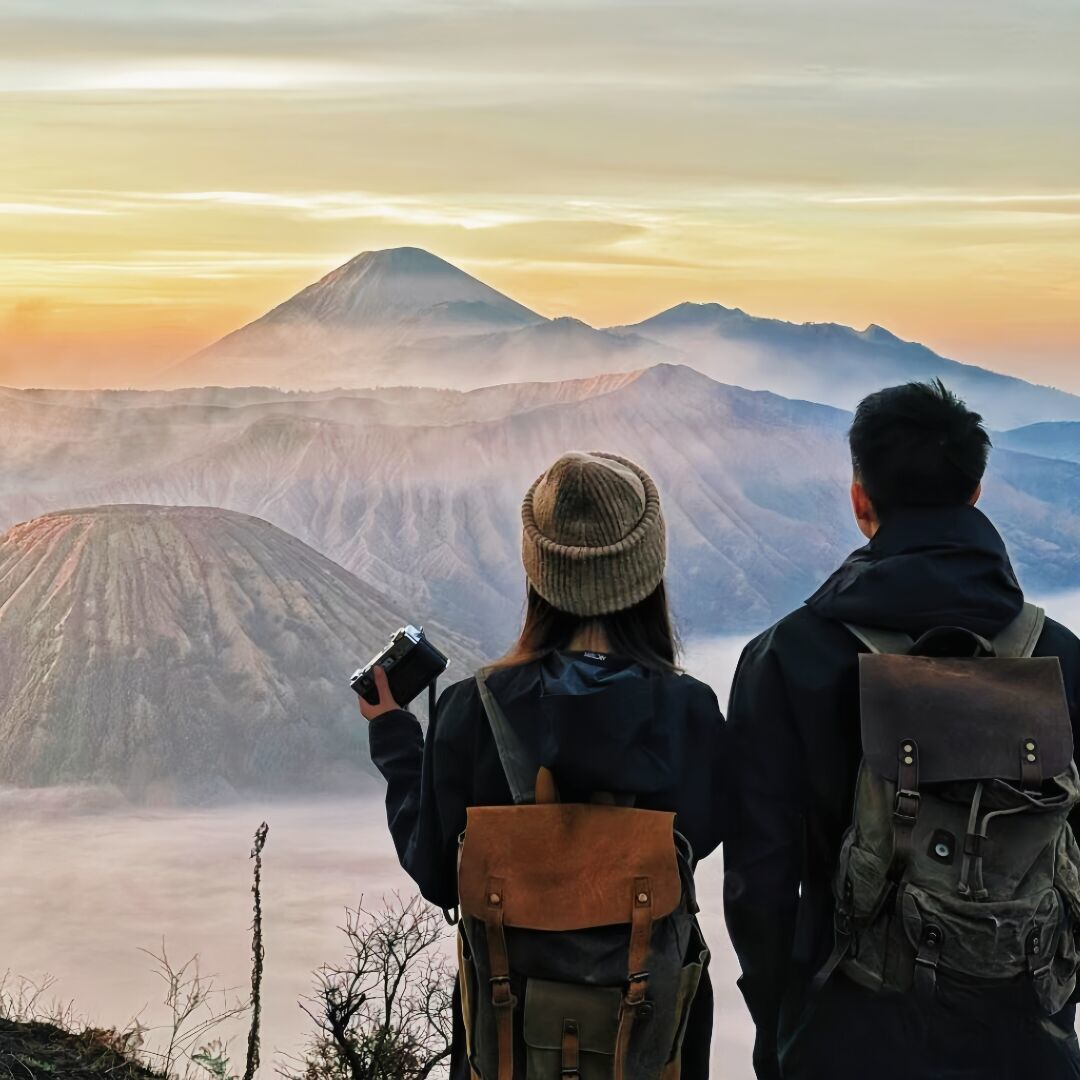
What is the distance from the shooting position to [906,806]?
2.94m

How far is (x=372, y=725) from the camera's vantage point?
3361mm

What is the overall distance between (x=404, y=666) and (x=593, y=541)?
1.87 feet

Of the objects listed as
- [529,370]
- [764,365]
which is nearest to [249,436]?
[529,370]

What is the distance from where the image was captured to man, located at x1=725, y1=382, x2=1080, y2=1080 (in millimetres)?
3002

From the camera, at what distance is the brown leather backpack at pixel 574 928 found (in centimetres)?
294

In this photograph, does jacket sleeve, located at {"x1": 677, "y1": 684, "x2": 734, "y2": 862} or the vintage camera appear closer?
jacket sleeve, located at {"x1": 677, "y1": 684, "x2": 734, "y2": 862}

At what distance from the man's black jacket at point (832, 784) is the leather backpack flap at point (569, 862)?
23cm

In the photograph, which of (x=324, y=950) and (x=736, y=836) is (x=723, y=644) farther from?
(x=736, y=836)

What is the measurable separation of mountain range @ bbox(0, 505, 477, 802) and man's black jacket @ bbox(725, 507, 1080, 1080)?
2562 inches

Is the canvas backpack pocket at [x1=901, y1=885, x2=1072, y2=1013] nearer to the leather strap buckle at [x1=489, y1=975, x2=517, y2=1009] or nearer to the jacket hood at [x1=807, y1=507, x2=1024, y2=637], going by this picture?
the jacket hood at [x1=807, y1=507, x2=1024, y2=637]

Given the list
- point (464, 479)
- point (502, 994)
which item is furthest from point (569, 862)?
point (464, 479)

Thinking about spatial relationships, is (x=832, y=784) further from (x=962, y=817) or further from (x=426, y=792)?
(x=426, y=792)

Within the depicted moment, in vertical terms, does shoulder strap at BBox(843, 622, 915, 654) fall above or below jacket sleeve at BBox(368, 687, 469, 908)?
above

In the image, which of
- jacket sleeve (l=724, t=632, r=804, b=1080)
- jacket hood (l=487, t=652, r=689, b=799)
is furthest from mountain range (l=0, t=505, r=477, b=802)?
jacket hood (l=487, t=652, r=689, b=799)
